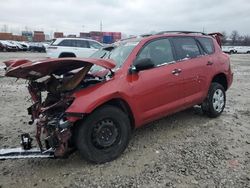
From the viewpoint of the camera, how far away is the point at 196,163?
414 centimetres

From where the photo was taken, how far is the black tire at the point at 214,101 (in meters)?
6.01

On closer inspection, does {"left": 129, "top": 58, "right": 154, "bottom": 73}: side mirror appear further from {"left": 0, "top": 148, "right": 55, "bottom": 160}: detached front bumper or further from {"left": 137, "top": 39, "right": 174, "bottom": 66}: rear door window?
{"left": 0, "top": 148, "right": 55, "bottom": 160}: detached front bumper

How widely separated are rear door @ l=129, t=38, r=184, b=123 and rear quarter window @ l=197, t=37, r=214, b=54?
1.14 metres

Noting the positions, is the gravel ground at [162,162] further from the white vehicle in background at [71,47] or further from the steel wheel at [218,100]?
the white vehicle in background at [71,47]

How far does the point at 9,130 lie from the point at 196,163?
137 inches

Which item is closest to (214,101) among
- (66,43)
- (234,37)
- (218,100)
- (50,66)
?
(218,100)

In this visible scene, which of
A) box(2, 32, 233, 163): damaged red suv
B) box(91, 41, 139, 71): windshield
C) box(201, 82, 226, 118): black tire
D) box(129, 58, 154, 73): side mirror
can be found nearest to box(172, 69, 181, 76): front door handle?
box(2, 32, 233, 163): damaged red suv

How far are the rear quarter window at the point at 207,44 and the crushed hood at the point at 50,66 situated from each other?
9.27ft

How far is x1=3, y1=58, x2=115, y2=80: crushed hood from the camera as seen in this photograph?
3652 mm

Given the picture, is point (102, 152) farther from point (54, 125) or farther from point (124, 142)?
point (54, 125)

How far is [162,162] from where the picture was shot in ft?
13.8

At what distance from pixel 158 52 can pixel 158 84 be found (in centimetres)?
64

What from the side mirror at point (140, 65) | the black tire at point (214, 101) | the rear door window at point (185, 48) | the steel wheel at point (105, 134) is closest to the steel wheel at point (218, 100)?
the black tire at point (214, 101)

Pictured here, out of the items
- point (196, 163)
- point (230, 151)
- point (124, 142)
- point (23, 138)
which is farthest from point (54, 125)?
point (230, 151)
